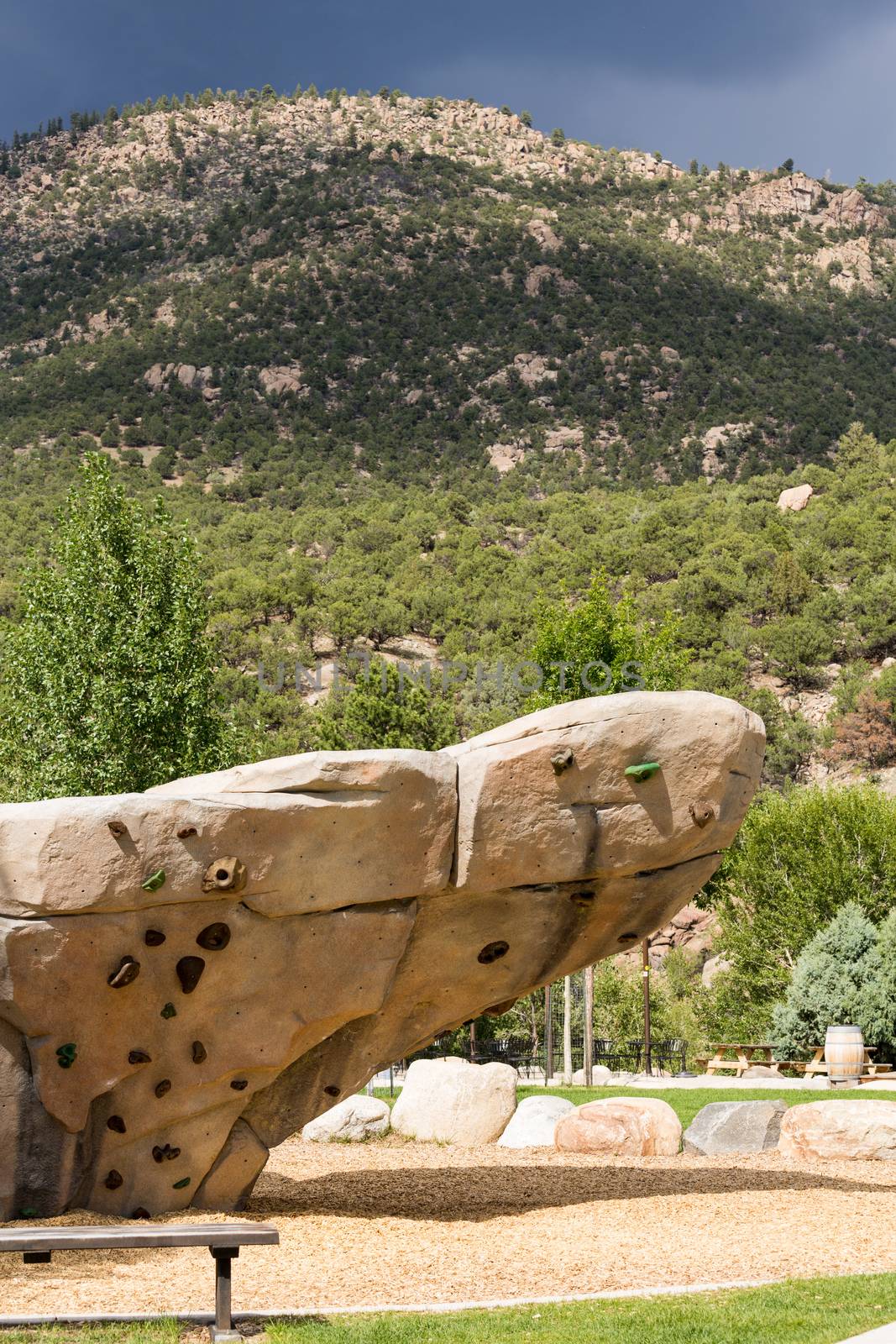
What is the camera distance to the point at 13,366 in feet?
307

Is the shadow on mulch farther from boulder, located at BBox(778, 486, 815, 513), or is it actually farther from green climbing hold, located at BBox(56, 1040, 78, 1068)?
boulder, located at BBox(778, 486, 815, 513)

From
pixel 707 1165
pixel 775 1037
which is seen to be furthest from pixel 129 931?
pixel 775 1037

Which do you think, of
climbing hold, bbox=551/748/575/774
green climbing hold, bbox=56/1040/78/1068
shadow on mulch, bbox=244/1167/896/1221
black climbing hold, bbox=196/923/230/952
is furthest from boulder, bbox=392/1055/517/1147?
climbing hold, bbox=551/748/575/774

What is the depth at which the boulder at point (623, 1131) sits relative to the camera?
45.6ft

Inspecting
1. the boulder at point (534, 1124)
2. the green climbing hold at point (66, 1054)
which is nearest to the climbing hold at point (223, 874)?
the green climbing hold at point (66, 1054)

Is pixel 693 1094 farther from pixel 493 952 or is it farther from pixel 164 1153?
pixel 164 1153

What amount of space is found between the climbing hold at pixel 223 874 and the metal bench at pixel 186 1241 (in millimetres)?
2736

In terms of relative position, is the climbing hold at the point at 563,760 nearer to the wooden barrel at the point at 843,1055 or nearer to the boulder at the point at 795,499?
the wooden barrel at the point at 843,1055

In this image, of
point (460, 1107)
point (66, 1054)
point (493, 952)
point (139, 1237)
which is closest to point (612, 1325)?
point (139, 1237)

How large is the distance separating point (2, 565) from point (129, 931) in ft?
168

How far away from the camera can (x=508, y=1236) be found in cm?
956

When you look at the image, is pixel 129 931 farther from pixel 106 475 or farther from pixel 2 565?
pixel 2 565

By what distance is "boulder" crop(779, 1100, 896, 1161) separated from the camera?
13.5m

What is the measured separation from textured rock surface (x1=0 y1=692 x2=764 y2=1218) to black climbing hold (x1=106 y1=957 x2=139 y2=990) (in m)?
0.01
